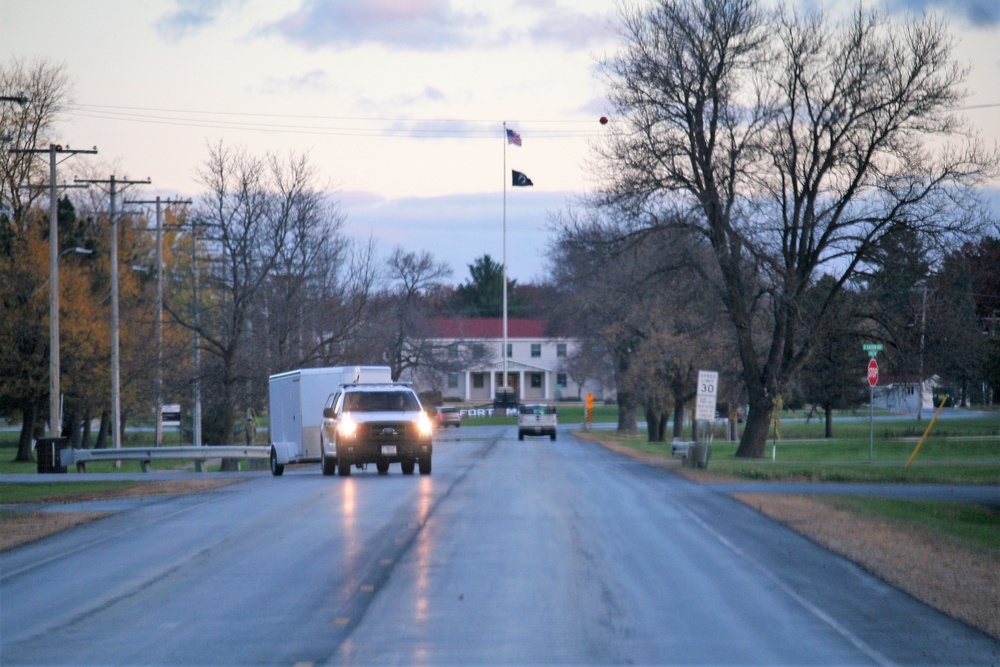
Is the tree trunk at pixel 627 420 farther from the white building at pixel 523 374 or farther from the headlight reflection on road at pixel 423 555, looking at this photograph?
the white building at pixel 523 374

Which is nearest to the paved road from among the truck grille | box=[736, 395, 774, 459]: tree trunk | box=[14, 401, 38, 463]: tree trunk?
the truck grille

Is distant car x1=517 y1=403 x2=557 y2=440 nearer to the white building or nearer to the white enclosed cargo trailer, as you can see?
the white enclosed cargo trailer

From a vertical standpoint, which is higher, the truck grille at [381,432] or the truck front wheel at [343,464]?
the truck grille at [381,432]

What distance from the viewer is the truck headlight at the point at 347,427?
27719mm

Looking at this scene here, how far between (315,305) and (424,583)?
35272mm

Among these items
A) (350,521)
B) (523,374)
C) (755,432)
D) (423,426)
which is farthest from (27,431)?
(523,374)

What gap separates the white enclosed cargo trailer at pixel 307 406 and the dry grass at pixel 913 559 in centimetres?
1450

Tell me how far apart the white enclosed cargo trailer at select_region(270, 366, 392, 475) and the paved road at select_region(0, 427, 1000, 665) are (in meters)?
11.2

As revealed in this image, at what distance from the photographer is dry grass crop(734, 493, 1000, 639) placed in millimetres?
11305

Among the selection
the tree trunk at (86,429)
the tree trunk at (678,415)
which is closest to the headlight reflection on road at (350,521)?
the tree trunk at (678,415)

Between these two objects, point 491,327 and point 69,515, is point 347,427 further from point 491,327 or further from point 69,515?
point 491,327

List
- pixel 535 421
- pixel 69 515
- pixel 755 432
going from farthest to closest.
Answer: pixel 535 421 → pixel 755 432 → pixel 69 515

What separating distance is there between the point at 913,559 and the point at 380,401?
16.4 meters

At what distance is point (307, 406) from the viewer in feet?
104
